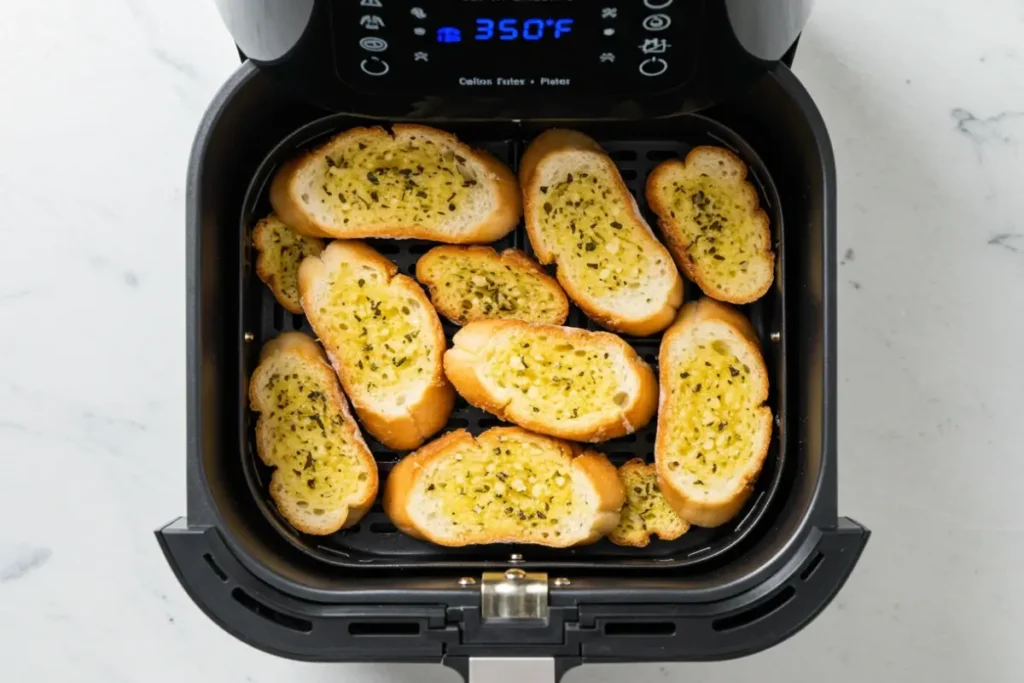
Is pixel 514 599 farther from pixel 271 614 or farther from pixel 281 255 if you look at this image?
pixel 281 255

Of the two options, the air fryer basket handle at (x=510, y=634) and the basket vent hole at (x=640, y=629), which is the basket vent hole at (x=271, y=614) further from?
the basket vent hole at (x=640, y=629)

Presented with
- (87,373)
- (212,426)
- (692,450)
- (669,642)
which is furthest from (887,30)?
(87,373)

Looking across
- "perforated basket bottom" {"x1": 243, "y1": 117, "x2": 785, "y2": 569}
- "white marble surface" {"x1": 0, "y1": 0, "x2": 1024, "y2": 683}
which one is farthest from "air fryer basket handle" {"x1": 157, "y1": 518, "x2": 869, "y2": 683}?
"white marble surface" {"x1": 0, "y1": 0, "x2": 1024, "y2": 683}

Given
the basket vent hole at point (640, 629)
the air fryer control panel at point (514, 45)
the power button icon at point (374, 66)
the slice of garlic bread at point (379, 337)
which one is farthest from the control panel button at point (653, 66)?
the basket vent hole at point (640, 629)

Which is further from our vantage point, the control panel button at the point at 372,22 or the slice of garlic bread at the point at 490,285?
the slice of garlic bread at the point at 490,285

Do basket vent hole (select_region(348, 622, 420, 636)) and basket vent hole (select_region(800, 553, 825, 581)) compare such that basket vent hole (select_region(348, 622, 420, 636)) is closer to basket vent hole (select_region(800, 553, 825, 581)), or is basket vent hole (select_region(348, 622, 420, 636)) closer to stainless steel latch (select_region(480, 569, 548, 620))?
stainless steel latch (select_region(480, 569, 548, 620))

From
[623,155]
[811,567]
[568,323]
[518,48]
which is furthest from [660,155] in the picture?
[811,567]
